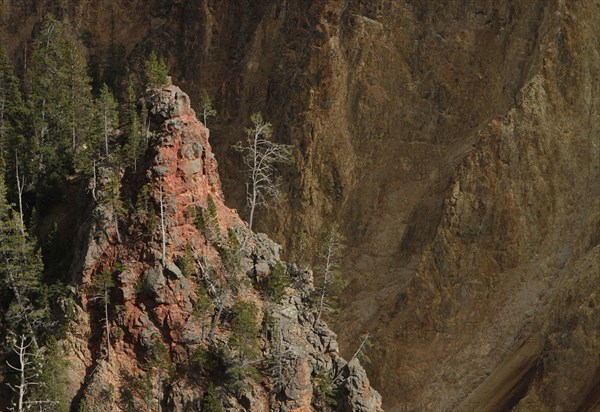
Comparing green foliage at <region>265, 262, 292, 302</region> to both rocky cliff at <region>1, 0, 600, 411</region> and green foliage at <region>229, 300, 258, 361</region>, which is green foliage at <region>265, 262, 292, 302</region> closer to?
green foliage at <region>229, 300, 258, 361</region>

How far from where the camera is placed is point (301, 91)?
70688 mm

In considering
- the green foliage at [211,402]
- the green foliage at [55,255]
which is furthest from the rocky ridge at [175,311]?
the green foliage at [55,255]

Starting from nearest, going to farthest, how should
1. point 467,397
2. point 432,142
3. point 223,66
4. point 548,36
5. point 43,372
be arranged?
1. point 43,372
2. point 467,397
3. point 548,36
4. point 432,142
5. point 223,66

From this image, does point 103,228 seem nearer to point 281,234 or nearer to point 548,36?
point 281,234

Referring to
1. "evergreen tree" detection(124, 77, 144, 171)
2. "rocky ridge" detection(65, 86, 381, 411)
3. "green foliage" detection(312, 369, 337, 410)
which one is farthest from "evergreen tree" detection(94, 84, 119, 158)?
"green foliage" detection(312, 369, 337, 410)

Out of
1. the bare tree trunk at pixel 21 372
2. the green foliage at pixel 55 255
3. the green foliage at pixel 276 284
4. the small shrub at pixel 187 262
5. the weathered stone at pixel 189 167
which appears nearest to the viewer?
the bare tree trunk at pixel 21 372

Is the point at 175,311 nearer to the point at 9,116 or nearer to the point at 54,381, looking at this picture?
the point at 54,381

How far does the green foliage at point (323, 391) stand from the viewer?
41469 mm

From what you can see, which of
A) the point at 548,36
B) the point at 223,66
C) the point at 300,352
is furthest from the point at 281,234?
the point at 300,352

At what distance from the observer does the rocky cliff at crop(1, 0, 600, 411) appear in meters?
58.4

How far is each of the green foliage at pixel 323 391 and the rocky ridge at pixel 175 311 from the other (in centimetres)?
9

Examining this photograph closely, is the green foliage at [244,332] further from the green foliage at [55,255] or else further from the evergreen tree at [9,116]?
the evergreen tree at [9,116]

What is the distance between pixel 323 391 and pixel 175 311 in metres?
6.84

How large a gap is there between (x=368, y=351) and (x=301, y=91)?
19.6m
